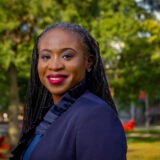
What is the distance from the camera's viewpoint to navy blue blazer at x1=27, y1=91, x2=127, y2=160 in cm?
167

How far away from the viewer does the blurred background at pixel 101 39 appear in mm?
14375

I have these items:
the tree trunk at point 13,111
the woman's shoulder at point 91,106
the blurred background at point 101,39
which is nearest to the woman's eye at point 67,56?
the woman's shoulder at point 91,106

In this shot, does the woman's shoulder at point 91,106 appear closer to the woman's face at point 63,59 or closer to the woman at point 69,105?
the woman at point 69,105

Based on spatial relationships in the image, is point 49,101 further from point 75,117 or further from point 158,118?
point 158,118

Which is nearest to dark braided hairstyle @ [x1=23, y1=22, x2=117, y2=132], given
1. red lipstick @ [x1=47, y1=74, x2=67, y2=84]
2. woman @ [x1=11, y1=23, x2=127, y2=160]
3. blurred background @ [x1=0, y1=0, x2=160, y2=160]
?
woman @ [x1=11, y1=23, x2=127, y2=160]

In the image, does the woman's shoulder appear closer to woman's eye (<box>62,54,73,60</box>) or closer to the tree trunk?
woman's eye (<box>62,54,73,60</box>)

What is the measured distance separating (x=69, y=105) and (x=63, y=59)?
0.57ft

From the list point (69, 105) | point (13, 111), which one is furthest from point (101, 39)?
point (69, 105)

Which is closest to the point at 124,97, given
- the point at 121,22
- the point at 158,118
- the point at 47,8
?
the point at 121,22

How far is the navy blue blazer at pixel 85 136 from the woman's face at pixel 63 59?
0.45 ft

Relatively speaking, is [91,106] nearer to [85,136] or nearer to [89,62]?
[85,136]

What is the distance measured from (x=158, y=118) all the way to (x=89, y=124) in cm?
6163

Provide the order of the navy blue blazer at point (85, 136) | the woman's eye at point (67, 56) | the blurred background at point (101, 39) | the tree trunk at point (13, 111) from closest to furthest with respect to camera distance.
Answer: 1. the navy blue blazer at point (85, 136)
2. the woman's eye at point (67, 56)
3. the blurred background at point (101, 39)
4. the tree trunk at point (13, 111)

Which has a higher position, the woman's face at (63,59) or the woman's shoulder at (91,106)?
the woman's face at (63,59)
